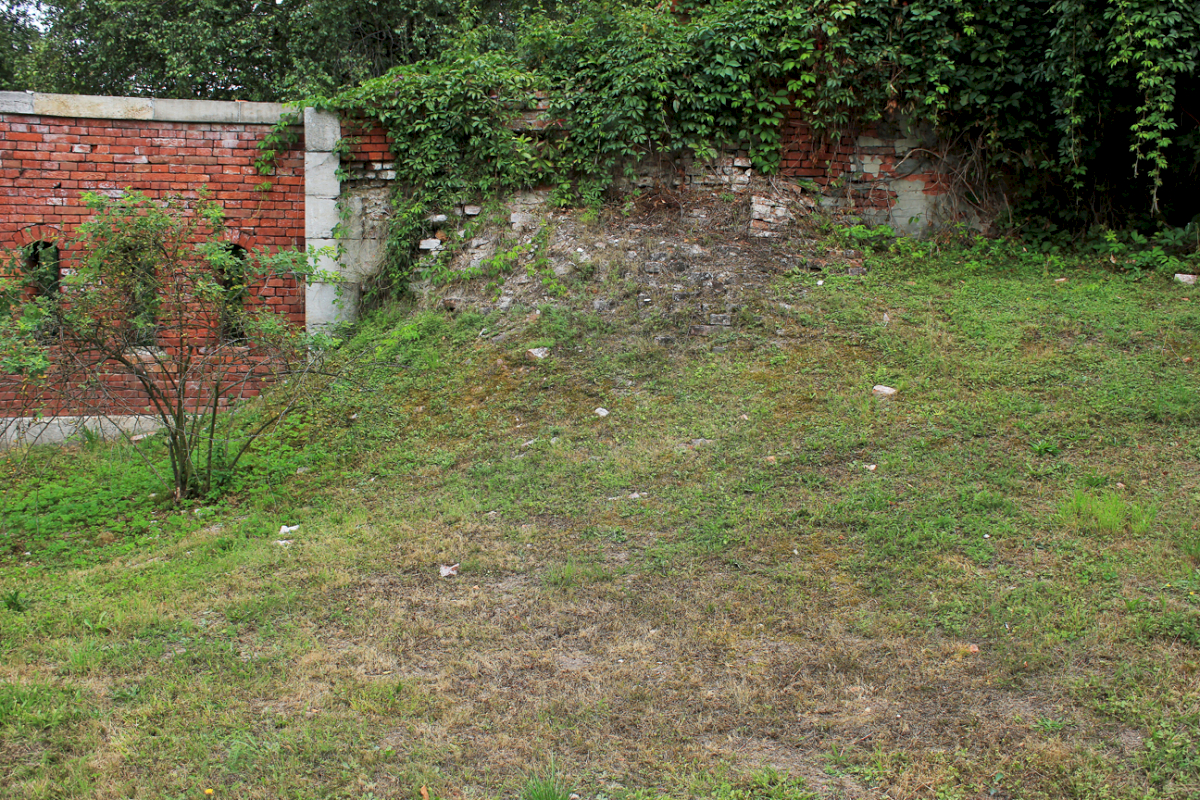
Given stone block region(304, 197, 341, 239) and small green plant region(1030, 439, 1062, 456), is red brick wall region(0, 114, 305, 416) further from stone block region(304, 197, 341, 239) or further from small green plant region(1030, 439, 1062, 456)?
small green plant region(1030, 439, 1062, 456)

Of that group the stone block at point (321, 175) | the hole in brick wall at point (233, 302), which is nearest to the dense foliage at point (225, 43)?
the stone block at point (321, 175)

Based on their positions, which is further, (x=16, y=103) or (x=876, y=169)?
(x=876, y=169)

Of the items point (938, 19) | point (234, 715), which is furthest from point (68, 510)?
point (938, 19)

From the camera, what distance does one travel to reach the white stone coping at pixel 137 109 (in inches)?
311

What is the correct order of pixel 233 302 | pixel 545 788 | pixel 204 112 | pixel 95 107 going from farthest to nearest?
pixel 204 112 → pixel 95 107 → pixel 233 302 → pixel 545 788

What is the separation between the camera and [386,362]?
732cm

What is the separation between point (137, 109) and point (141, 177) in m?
0.66

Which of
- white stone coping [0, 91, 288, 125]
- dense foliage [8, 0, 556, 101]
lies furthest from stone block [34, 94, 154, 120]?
dense foliage [8, 0, 556, 101]

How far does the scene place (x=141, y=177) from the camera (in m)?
8.17

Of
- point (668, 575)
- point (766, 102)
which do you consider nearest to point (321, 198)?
point (766, 102)

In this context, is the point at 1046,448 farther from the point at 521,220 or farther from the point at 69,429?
the point at 69,429

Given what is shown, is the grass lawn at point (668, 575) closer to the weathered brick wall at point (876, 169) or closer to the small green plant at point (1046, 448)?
the small green plant at point (1046, 448)

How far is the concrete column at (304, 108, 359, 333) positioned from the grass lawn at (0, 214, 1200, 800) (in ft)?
5.52

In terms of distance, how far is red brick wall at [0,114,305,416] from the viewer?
7980 millimetres
